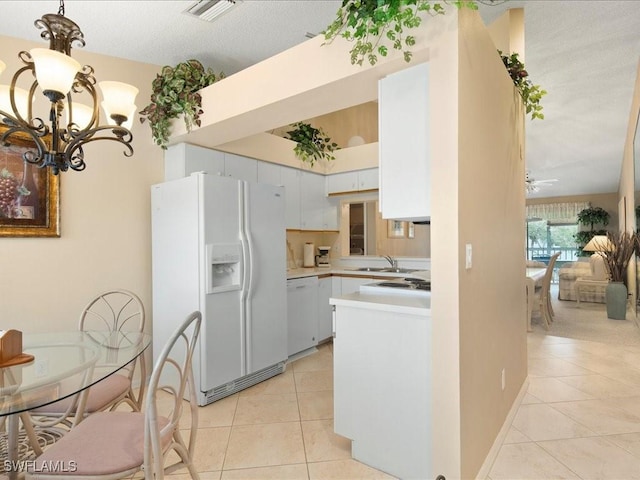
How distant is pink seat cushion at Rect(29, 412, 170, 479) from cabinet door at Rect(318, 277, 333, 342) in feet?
8.93

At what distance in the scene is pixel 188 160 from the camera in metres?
3.27

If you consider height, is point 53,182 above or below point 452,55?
below

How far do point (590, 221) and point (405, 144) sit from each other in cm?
1078

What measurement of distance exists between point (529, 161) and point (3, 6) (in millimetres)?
7807

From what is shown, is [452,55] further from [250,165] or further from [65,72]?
[250,165]

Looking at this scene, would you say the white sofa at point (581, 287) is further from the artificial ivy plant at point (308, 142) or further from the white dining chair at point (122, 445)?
the white dining chair at point (122, 445)

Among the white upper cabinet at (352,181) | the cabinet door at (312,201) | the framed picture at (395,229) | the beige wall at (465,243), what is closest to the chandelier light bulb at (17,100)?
the beige wall at (465,243)

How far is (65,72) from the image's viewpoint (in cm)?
161

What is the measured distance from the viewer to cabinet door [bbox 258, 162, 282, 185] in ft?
12.7

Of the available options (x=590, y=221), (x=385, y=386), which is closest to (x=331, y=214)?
(x=385, y=386)

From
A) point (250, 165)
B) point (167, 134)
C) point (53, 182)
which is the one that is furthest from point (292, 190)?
point (53, 182)

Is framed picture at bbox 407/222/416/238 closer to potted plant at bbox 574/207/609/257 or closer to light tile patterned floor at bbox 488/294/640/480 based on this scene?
light tile patterned floor at bbox 488/294/640/480

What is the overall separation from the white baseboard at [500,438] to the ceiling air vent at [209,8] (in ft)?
10.6

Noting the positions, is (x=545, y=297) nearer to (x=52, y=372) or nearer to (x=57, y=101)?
A: (x=52, y=372)
